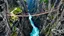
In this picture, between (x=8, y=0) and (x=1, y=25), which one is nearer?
(x=1, y=25)

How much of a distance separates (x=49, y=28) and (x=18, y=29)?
5.54 feet

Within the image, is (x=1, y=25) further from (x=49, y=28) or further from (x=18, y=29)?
(x=49, y=28)

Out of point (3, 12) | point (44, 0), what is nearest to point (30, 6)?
point (44, 0)

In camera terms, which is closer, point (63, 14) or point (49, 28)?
point (63, 14)

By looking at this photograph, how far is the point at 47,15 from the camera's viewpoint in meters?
10.4

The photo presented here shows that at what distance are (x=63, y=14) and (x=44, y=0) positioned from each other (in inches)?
86.1

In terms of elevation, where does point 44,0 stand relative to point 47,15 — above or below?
above

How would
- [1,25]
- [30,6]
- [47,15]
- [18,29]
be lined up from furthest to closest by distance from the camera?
[30,6] → [47,15] → [18,29] → [1,25]

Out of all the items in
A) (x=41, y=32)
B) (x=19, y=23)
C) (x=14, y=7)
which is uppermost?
(x=14, y=7)

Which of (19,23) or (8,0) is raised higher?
(8,0)

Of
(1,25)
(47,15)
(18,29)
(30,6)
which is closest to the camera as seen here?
(1,25)

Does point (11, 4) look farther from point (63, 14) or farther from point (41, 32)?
point (63, 14)

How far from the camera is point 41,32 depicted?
10.2 meters

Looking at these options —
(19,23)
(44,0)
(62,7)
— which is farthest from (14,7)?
(62,7)
